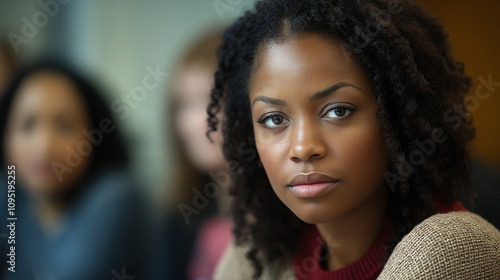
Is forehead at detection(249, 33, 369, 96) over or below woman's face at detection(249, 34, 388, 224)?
over

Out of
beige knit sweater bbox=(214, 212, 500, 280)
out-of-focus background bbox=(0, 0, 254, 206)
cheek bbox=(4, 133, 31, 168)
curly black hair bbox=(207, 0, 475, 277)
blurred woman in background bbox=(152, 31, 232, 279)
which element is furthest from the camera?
out-of-focus background bbox=(0, 0, 254, 206)

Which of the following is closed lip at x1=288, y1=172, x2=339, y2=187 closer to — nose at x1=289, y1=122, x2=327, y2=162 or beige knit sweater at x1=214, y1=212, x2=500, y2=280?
nose at x1=289, y1=122, x2=327, y2=162

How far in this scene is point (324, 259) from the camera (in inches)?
44.9

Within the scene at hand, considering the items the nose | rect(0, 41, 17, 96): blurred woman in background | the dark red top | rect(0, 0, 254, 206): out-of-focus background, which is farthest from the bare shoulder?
rect(0, 41, 17, 96): blurred woman in background

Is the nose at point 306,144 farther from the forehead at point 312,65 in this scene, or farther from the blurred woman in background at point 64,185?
the blurred woman in background at point 64,185

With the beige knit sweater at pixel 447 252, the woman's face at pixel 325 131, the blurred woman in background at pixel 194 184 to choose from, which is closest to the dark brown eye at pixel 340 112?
the woman's face at pixel 325 131

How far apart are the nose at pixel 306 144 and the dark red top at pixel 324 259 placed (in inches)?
9.5

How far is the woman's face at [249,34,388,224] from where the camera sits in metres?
0.92

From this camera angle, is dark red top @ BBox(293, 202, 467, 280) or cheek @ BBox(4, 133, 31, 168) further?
cheek @ BBox(4, 133, 31, 168)

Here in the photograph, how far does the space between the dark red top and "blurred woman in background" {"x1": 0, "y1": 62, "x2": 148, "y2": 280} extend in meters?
0.73

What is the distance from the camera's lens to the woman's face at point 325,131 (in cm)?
92

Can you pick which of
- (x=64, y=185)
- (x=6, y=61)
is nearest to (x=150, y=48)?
(x=6, y=61)

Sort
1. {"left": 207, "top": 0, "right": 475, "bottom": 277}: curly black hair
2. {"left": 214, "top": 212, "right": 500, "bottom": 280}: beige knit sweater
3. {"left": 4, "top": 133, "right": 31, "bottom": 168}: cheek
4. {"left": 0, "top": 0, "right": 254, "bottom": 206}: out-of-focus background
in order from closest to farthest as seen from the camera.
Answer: {"left": 214, "top": 212, "right": 500, "bottom": 280}: beige knit sweater → {"left": 207, "top": 0, "right": 475, "bottom": 277}: curly black hair → {"left": 4, "top": 133, "right": 31, "bottom": 168}: cheek → {"left": 0, "top": 0, "right": 254, "bottom": 206}: out-of-focus background

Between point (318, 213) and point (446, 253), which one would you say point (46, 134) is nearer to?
point (318, 213)
